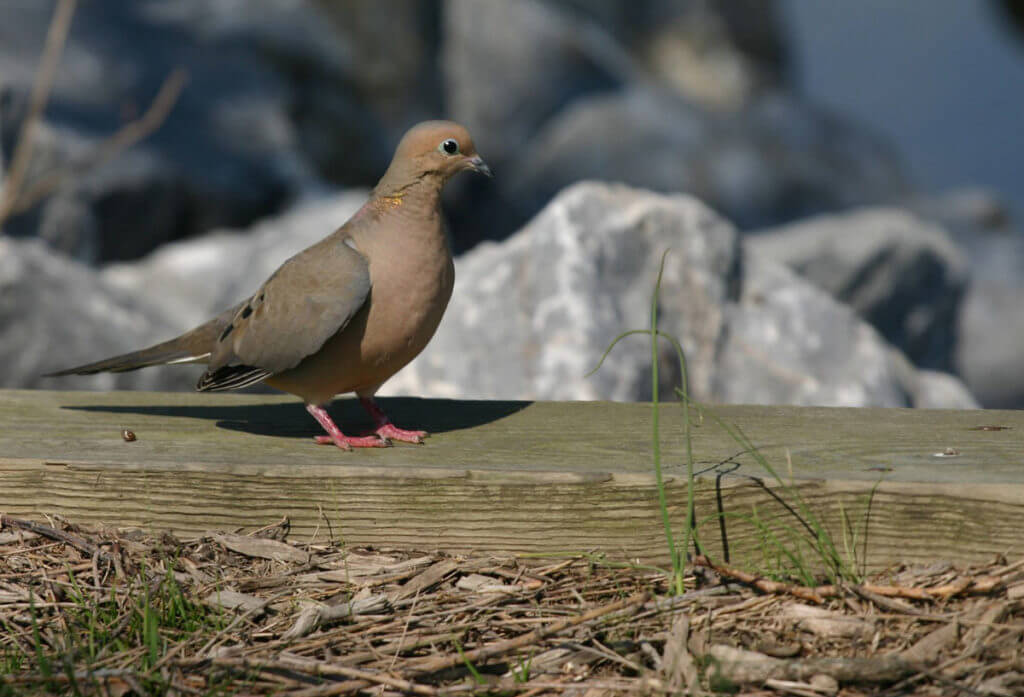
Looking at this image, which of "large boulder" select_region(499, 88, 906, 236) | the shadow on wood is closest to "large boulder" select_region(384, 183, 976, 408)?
the shadow on wood

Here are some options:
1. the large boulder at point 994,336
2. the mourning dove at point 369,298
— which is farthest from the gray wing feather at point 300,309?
the large boulder at point 994,336

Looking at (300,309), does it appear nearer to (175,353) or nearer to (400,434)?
(400,434)

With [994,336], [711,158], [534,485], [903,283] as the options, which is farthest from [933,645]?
[711,158]

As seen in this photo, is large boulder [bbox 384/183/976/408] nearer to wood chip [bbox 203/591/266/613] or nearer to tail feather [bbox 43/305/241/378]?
tail feather [bbox 43/305/241/378]

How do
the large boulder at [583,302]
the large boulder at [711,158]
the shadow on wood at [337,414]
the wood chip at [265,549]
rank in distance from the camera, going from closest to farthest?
1. the wood chip at [265,549]
2. the shadow on wood at [337,414]
3. the large boulder at [583,302]
4. the large boulder at [711,158]

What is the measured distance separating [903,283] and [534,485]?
4.76 m

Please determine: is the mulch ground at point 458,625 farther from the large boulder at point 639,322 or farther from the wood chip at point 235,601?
the large boulder at point 639,322

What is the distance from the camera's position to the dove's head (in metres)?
3.08

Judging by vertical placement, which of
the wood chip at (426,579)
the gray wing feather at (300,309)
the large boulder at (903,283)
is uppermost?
the large boulder at (903,283)

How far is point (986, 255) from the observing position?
9.88 m

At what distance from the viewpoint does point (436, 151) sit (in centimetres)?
309

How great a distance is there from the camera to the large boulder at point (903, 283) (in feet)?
21.9

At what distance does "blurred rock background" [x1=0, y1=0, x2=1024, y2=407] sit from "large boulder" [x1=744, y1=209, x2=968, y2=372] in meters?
0.01

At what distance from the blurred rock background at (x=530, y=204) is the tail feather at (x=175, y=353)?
142cm
